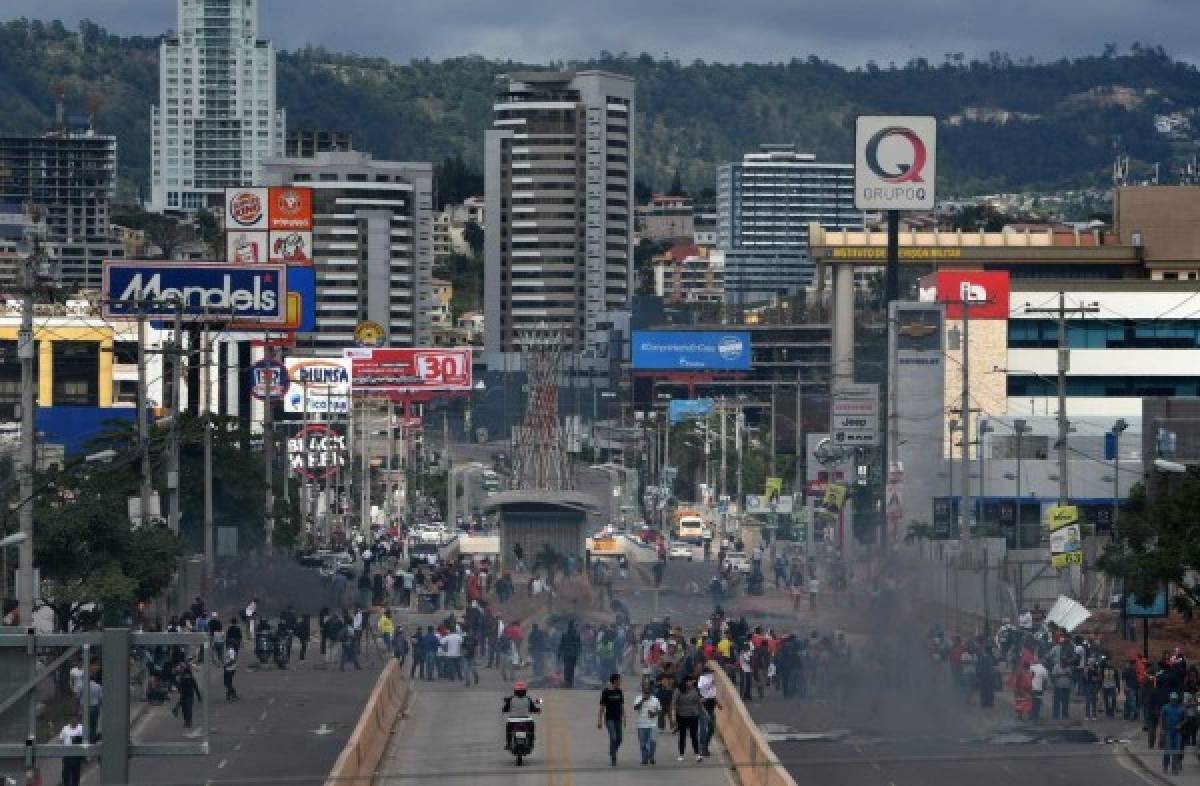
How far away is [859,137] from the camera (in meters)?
151

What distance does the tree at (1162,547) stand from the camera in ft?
185

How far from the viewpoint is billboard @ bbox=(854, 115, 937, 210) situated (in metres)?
150

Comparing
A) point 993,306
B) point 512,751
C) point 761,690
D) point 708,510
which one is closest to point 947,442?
point 993,306

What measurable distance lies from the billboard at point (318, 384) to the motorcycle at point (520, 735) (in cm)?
13821

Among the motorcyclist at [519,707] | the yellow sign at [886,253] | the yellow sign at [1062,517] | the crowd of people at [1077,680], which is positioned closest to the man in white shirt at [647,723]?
→ the motorcyclist at [519,707]

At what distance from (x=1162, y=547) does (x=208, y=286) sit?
74330mm

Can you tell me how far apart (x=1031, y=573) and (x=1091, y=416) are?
54.9 meters

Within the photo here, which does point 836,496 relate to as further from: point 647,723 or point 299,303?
point 647,723

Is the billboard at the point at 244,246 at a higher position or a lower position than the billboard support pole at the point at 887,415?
higher

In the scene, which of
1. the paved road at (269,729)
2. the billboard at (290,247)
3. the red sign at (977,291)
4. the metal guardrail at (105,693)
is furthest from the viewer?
the billboard at (290,247)

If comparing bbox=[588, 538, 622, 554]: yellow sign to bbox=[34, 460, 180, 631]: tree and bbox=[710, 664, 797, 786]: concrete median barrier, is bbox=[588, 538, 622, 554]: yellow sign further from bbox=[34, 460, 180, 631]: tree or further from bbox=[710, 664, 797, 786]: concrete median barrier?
bbox=[710, 664, 797, 786]: concrete median barrier

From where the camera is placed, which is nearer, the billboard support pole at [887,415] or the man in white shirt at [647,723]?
the man in white shirt at [647,723]

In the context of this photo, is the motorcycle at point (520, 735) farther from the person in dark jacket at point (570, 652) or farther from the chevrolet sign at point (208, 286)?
the chevrolet sign at point (208, 286)

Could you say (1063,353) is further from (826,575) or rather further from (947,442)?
(947,442)
